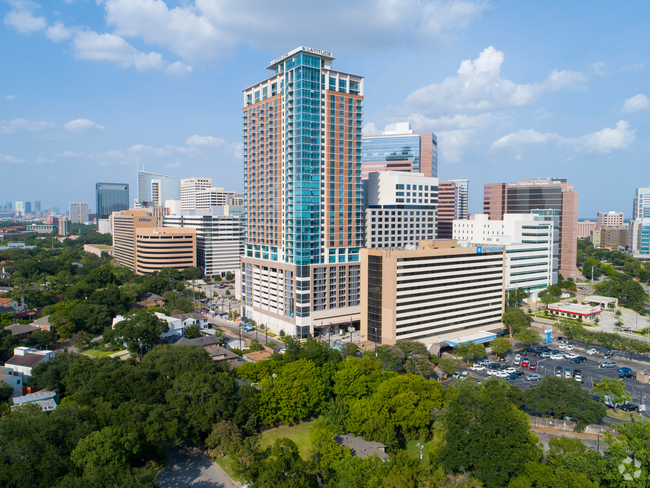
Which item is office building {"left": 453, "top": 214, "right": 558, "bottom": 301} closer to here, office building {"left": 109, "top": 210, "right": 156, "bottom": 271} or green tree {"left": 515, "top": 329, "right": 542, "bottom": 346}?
green tree {"left": 515, "top": 329, "right": 542, "bottom": 346}

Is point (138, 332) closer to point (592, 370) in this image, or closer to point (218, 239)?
point (592, 370)

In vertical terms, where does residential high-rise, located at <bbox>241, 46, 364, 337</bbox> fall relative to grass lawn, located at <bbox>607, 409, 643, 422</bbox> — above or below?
above

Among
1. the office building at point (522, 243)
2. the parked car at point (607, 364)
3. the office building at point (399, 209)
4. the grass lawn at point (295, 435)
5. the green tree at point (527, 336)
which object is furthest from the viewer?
the office building at point (522, 243)

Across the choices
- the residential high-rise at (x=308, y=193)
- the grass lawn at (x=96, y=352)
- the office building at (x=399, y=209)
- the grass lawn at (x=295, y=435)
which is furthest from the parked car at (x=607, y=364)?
the grass lawn at (x=96, y=352)

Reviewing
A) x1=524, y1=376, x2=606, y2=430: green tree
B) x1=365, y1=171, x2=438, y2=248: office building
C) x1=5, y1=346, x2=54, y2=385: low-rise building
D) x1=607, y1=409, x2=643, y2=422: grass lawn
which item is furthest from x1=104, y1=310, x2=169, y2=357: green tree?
x1=607, y1=409, x2=643, y2=422: grass lawn

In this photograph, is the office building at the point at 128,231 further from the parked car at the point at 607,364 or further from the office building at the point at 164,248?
the parked car at the point at 607,364

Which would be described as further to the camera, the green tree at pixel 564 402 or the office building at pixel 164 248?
the office building at pixel 164 248

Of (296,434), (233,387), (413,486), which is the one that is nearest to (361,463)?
(413,486)
